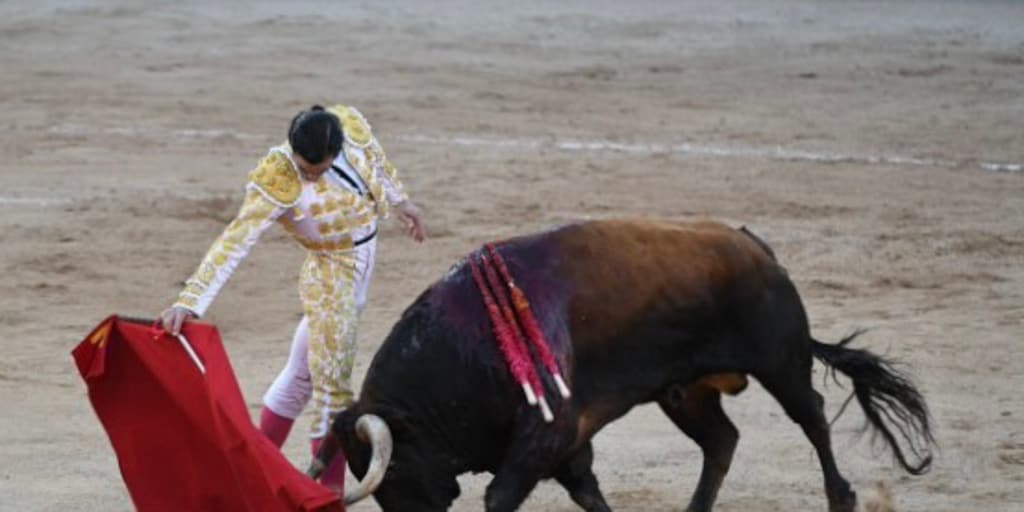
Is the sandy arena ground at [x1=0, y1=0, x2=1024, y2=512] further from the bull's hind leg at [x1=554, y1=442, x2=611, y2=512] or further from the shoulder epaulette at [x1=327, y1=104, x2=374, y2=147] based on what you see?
the shoulder epaulette at [x1=327, y1=104, x2=374, y2=147]

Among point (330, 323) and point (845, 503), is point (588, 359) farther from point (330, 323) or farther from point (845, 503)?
point (845, 503)

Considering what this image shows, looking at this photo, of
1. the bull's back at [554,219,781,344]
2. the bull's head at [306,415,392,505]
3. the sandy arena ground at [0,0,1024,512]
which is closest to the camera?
the bull's head at [306,415,392,505]

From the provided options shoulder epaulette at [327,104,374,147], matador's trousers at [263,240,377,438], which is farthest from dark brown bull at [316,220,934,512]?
shoulder epaulette at [327,104,374,147]

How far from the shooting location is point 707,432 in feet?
21.5

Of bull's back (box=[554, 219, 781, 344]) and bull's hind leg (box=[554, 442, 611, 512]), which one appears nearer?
bull's back (box=[554, 219, 781, 344])

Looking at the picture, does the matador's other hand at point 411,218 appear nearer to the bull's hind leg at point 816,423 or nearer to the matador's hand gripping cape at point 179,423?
the matador's hand gripping cape at point 179,423

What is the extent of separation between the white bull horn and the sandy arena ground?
3.97 feet

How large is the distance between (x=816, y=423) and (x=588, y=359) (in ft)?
2.81

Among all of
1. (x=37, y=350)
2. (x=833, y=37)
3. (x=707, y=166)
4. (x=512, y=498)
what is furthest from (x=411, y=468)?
(x=833, y=37)

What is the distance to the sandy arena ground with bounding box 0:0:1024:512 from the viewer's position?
7.45m

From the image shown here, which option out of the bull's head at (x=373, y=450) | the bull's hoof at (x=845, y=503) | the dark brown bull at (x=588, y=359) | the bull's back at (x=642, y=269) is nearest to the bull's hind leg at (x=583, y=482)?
the dark brown bull at (x=588, y=359)

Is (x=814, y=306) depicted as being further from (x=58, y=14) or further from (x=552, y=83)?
(x=58, y=14)

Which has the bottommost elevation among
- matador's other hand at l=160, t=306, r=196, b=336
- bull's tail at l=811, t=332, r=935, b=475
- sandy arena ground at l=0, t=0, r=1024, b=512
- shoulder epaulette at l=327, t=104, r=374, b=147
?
sandy arena ground at l=0, t=0, r=1024, b=512

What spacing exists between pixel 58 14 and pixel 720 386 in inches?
454
